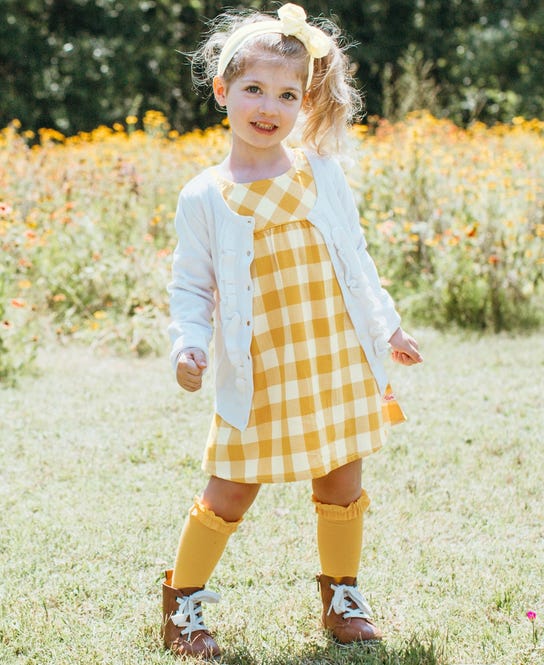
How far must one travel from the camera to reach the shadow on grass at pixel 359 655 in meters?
2.08

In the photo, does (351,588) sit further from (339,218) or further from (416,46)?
(416,46)

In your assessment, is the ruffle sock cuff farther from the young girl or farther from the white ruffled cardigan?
the white ruffled cardigan

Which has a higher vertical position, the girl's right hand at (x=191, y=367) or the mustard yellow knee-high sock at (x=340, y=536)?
the girl's right hand at (x=191, y=367)

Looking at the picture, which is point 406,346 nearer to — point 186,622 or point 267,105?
point 267,105


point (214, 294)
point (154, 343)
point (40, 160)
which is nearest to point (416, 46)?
point (40, 160)

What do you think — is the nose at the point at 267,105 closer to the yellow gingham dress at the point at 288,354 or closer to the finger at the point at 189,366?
the yellow gingham dress at the point at 288,354

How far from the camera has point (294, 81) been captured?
2.04m

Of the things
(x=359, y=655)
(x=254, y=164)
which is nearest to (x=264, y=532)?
(x=359, y=655)

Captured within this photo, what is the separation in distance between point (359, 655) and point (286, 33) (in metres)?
1.44

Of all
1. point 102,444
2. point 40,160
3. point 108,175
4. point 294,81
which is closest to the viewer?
point 294,81

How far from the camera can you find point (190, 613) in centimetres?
216

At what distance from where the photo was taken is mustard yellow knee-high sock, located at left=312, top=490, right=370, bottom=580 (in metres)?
→ 2.18

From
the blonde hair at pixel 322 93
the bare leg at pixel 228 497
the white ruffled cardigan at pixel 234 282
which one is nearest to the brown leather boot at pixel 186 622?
the bare leg at pixel 228 497

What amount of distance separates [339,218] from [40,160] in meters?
4.71
